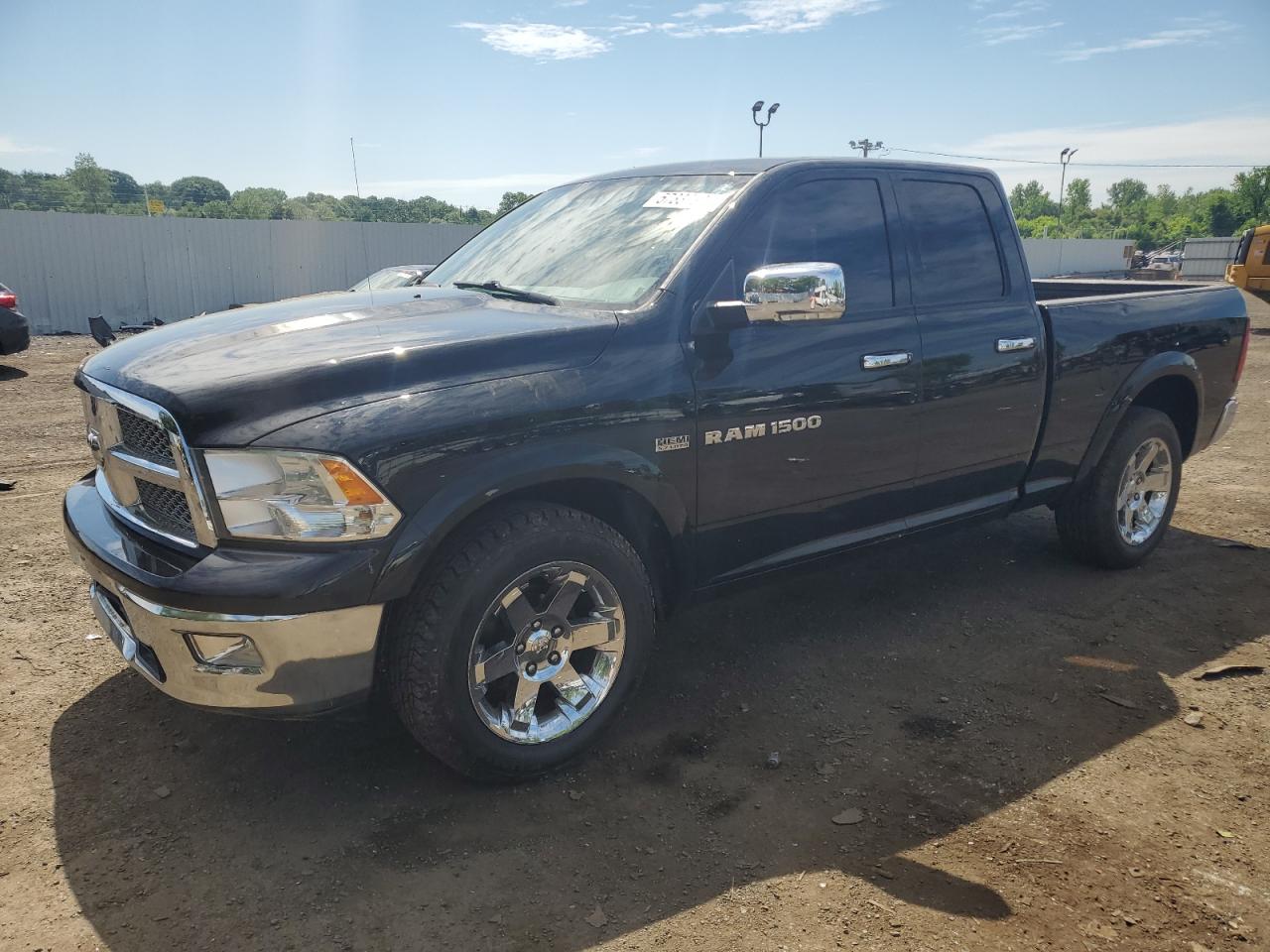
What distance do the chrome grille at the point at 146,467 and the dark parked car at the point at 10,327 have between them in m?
10.8

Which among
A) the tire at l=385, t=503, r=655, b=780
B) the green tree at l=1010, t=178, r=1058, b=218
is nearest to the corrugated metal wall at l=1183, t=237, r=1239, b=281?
the tire at l=385, t=503, r=655, b=780

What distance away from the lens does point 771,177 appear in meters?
3.53

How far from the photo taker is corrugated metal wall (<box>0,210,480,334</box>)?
19359 mm

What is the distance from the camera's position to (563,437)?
9.29ft

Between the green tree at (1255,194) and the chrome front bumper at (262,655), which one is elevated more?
the green tree at (1255,194)

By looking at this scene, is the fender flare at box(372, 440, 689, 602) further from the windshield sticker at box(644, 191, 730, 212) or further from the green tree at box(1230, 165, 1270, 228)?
the green tree at box(1230, 165, 1270, 228)

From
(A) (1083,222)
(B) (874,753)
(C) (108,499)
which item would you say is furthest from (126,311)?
(A) (1083,222)

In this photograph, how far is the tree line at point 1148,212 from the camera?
86438mm

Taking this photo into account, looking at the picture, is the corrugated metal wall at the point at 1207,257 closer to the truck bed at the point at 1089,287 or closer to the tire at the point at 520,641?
the truck bed at the point at 1089,287

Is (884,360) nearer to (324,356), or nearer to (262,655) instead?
(324,356)

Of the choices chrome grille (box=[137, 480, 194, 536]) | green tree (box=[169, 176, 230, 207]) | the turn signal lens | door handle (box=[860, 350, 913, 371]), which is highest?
green tree (box=[169, 176, 230, 207])

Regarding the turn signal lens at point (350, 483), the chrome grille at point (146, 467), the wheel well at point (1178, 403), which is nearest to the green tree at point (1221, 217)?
the wheel well at point (1178, 403)

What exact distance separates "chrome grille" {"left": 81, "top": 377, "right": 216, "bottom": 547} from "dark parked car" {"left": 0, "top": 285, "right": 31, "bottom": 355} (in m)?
10.8

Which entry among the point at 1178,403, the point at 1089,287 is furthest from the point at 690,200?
the point at 1089,287
